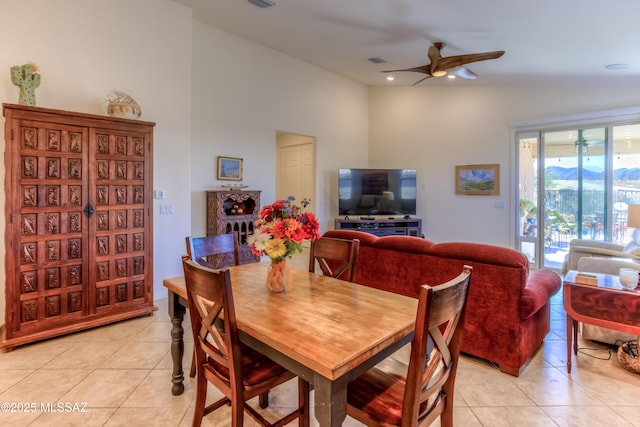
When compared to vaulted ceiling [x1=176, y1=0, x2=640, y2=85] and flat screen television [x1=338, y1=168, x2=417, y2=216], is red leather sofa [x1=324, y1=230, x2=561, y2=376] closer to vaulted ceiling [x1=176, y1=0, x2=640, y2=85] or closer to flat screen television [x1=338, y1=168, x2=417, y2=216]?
vaulted ceiling [x1=176, y1=0, x2=640, y2=85]

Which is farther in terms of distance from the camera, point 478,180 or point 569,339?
point 478,180

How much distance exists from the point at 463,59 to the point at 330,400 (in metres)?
4.12

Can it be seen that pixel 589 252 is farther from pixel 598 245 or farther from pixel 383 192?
pixel 383 192

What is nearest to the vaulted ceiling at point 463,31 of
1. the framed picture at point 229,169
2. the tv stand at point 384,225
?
the framed picture at point 229,169

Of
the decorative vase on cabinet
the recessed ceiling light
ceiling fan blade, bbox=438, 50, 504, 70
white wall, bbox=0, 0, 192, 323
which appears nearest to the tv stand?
the decorative vase on cabinet

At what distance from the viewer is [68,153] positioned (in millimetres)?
2910

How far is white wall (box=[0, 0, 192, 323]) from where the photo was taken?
306 centimetres

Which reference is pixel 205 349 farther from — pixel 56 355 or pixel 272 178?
pixel 272 178

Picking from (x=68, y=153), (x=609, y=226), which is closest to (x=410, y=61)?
(x=609, y=226)

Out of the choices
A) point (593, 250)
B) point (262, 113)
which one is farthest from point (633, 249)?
point (262, 113)

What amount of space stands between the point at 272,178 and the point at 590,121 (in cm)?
518

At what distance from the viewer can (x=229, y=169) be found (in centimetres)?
512

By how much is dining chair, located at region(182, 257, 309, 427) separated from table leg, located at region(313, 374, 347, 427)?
0.44m

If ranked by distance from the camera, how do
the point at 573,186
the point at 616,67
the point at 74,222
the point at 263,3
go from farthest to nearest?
the point at 573,186 → the point at 616,67 → the point at 263,3 → the point at 74,222
